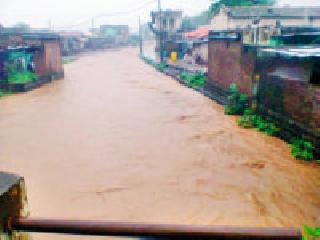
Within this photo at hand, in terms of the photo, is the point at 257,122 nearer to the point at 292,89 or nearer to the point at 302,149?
the point at 292,89

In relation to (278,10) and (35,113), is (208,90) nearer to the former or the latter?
(35,113)

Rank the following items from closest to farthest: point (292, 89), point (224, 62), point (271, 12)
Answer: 1. point (292, 89)
2. point (224, 62)
3. point (271, 12)

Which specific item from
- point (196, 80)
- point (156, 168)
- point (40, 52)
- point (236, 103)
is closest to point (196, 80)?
point (196, 80)

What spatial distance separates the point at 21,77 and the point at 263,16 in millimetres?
27749

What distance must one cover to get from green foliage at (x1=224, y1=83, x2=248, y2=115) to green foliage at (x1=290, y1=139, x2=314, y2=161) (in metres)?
4.41

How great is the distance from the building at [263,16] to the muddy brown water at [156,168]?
82.1ft

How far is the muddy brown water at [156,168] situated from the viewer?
20.7 feet

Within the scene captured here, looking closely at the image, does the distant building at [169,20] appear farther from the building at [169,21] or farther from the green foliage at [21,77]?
the green foliage at [21,77]

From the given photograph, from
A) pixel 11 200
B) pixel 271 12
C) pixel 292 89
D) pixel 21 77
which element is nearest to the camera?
pixel 11 200

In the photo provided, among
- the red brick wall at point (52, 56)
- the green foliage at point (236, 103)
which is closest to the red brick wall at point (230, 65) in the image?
the green foliage at point (236, 103)

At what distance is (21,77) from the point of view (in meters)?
22.1

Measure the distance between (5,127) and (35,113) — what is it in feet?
7.93

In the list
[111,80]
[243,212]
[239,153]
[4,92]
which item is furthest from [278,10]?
[243,212]

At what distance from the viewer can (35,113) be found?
1507 centimetres
